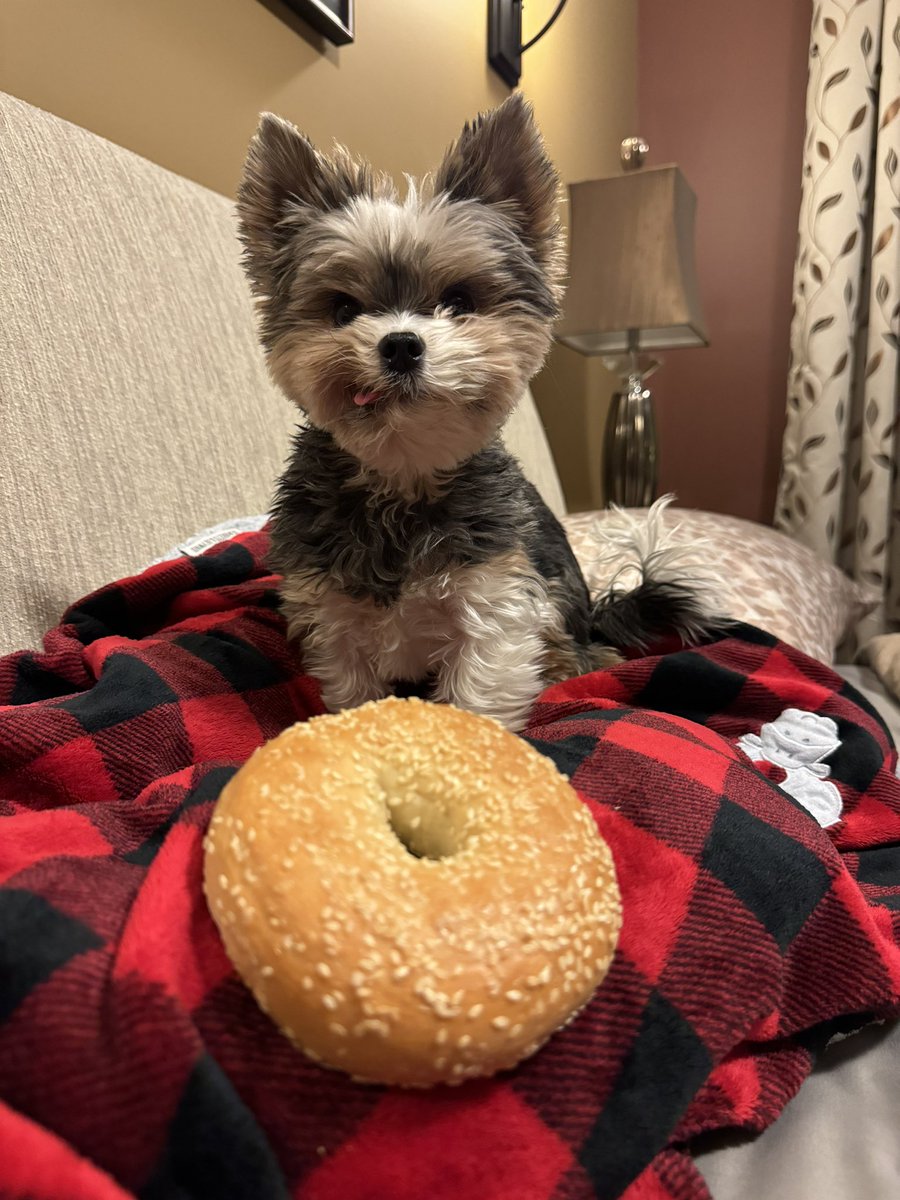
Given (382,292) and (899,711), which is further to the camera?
(899,711)

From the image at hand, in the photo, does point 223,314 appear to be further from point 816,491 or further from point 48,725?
point 816,491

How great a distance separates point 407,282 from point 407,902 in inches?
25.6

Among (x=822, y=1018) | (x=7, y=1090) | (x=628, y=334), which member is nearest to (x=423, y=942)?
(x=7, y=1090)

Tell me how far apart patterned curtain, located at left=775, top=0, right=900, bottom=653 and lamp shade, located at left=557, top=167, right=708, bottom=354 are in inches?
20.6

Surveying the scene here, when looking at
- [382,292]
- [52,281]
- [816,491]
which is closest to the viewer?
[382,292]

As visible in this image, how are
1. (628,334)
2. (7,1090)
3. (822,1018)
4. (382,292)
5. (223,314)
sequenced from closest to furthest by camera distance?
(7,1090)
(822,1018)
(382,292)
(223,314)
(628,334)

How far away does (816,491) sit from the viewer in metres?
2.86

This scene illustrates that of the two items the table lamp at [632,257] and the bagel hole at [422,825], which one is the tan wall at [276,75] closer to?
the table lamp at [632,257]

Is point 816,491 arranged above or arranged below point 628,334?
below

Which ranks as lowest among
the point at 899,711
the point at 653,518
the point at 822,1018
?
the point at 899,711

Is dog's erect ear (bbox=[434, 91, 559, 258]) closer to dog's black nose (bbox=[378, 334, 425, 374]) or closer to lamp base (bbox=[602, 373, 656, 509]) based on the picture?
dog's black nose (bbox=[378, 334, 425, 374])

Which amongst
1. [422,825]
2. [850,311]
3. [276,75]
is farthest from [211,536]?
[850,311]

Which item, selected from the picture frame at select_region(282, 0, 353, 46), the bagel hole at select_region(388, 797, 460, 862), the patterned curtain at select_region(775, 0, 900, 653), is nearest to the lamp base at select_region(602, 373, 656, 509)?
the patterned curtain at select_region(775, 0, 900, 653)

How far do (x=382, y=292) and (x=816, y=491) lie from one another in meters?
2.46
